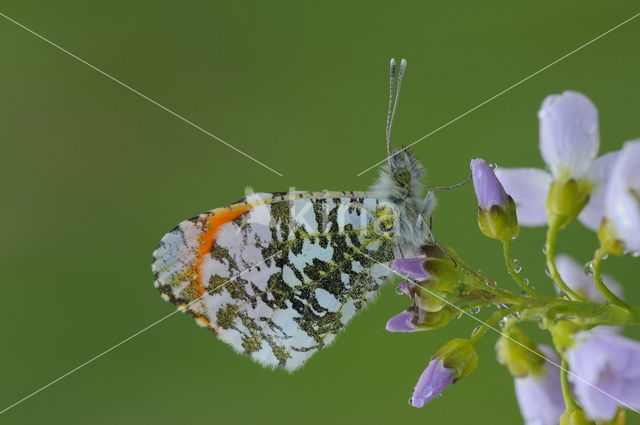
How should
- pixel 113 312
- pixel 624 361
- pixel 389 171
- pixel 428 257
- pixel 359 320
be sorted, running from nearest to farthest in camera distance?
1. pixel 624 361
2. pixel 428 257
3. pixel 389 171
4. pixel 359 320
5. pixel 113 312

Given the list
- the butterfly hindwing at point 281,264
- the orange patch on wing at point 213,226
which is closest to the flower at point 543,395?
the butterfly hindwing at point 281,264

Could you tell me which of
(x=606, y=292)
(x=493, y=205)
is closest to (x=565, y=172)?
(x=493, y=205)

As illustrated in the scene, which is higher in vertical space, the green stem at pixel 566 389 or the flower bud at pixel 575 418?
the green stem at pixel 566 389

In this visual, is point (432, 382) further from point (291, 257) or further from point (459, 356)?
point (291, 257)

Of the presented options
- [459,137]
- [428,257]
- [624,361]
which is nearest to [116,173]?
[459,137]

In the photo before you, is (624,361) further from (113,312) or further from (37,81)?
(37,81)

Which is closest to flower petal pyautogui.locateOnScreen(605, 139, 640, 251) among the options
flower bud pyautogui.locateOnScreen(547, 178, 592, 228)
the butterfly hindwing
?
flower bud pyautogui.locateOnScreen(547, 178, 592, 228)

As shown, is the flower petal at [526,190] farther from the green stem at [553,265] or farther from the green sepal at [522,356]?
the green sepal at [522,356]
